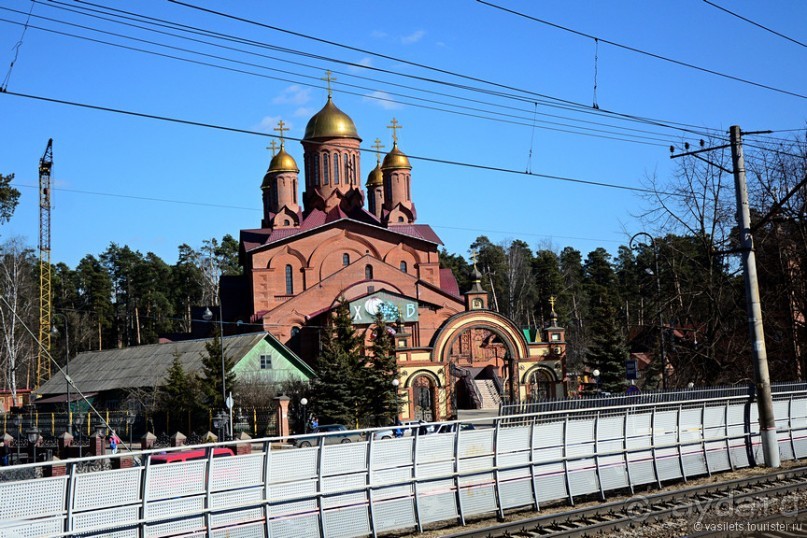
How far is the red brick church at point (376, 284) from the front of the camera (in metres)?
53.5

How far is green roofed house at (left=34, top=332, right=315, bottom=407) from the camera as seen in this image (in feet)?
165

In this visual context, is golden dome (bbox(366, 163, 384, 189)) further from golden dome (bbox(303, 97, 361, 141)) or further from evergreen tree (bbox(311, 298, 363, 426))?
evergreen tree (bbox(311, 298, 363, 426))

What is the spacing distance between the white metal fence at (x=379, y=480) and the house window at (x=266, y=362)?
32.8 meters

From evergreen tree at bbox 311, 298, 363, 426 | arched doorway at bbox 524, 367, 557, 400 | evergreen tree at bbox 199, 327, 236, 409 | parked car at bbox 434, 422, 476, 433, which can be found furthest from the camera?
arched doorway at bbox 524, 367, 557, 400

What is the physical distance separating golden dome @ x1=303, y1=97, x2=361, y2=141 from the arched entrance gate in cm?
1728

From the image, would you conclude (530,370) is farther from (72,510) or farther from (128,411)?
(72,510)

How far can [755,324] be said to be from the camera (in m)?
21.2

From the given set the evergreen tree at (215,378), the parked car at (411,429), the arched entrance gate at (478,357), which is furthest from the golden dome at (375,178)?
the parked car at (411,429)

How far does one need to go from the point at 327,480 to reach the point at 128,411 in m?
36.9

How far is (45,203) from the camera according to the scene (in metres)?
82.3

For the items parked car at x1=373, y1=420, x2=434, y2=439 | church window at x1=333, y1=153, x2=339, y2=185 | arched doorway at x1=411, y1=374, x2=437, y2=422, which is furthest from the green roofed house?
parked car at x1=373, y1=420, x2=434, y2=439

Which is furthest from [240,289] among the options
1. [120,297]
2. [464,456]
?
[464,456]

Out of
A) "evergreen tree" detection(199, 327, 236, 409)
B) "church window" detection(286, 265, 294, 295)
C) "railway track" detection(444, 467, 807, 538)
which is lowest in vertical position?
"railway track" detection(444, 467, 807, 538)

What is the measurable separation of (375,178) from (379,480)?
2556 inches
